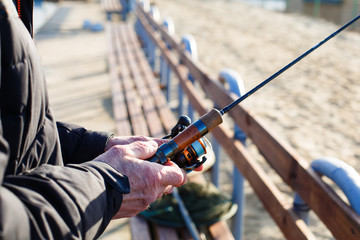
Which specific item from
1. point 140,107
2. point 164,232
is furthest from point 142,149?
point 140,107

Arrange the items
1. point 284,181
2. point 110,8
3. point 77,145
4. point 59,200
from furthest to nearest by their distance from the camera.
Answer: point 110,8, point 284,181, point 77,145, point 59,200

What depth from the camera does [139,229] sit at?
2.52m

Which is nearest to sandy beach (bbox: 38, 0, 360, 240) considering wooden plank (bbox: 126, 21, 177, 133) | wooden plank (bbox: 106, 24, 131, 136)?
wooden plank (bbox: 106, 24, 131, 136)

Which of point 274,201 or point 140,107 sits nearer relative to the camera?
point 274,201

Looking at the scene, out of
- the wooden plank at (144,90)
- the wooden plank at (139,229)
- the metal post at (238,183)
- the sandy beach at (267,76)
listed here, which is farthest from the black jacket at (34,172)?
the wooden plank at (144,90)

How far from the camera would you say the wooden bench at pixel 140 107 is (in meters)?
2.50

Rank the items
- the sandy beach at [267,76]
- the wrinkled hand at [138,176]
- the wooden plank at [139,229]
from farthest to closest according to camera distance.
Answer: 1. the sandy beach at [267,76]
2. the wooden plank at [139,229]
3. the wrinkled hand at [138,176]

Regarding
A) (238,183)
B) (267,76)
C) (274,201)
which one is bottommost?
(267,76)

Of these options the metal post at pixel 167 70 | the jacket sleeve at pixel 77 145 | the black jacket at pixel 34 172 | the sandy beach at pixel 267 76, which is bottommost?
the sandy beach at pixel 267 76

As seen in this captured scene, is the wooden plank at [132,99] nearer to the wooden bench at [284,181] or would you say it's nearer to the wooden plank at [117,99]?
the wooden plank at [117,99]

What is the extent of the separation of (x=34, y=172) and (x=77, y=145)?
21.9 inches

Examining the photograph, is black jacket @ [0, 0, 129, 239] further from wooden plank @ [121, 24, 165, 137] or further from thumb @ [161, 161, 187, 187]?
wooden plank @ [121, 24, 165, 137]

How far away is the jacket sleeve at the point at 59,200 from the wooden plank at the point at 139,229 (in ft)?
3.89

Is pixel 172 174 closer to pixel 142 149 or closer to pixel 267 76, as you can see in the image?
pixel 142 149
